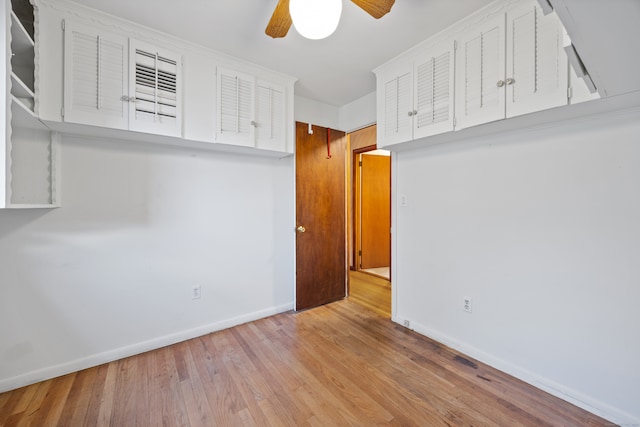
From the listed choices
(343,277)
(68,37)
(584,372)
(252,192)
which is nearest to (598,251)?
(584,372)

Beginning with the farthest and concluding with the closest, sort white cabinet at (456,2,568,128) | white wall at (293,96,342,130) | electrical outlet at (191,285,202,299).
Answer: white wall at (293,96,342,130)
electrical outlet at (191,285,202,299)
white cabinet at (456,2,568,128)

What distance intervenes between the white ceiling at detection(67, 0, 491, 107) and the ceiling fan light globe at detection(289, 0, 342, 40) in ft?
1.81

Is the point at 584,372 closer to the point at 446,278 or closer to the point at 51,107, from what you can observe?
the point at 446,278

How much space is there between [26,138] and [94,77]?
59 cm

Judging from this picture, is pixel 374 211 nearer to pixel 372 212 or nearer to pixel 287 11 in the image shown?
pixel 372 212

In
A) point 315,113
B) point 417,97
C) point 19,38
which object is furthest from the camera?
point 315,113

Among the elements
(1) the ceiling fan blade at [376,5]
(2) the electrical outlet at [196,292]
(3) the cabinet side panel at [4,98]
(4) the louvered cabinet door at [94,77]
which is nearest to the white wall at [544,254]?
(1) the ceiling fan blade at [376,5]

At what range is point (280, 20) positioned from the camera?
1505mm

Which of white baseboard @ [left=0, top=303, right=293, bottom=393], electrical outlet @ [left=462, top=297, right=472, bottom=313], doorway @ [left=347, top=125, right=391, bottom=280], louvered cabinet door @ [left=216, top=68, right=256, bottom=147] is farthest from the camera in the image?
doorway @ [left=347, top=125, right=391, bottom=280]

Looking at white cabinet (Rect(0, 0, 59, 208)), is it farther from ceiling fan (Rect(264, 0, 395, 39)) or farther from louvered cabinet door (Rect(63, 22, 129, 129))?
ceiling fan (Rect(264, 0, 395, 39))

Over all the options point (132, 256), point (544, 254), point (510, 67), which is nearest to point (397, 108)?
point (510, 67)

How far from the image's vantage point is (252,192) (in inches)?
109

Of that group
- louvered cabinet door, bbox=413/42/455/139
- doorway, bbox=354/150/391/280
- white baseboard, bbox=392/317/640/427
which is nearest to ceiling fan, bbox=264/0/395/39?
louvered cabinet door, bbox=413/42/455/139

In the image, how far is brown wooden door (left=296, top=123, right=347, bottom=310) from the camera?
2.96 meters
